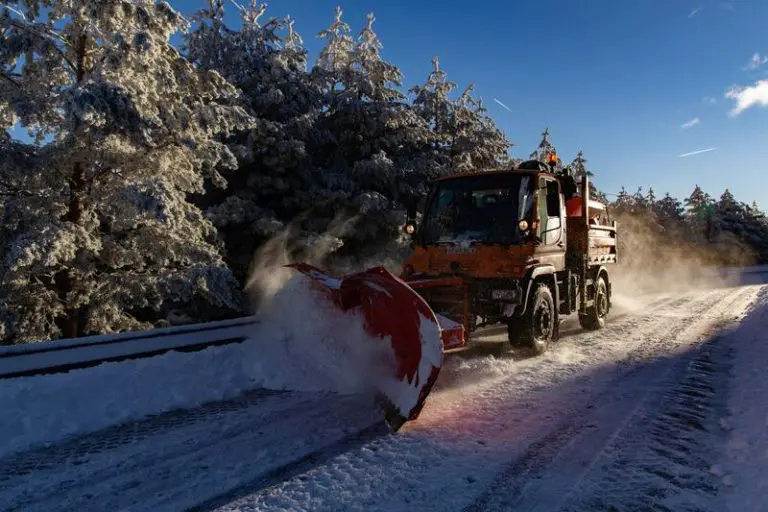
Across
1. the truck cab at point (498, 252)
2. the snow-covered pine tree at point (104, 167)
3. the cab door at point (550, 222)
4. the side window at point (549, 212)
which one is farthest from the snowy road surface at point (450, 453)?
the snow-covered pine tree at point (104, 167)

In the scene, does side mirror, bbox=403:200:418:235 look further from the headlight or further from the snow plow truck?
the headlight

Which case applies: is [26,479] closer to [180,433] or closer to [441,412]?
[180,433]

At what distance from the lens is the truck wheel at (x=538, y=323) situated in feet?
23.3

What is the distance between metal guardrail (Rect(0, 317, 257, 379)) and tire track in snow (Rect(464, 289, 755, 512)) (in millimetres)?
4248

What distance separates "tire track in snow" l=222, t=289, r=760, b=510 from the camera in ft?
10.2

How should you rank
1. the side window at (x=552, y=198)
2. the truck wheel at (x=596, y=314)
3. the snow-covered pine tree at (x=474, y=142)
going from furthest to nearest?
the snow-covered pine tree at (x=474, y=142) < the truck wheel at (x=596, y=314) < the side window at (x=552, y=198)

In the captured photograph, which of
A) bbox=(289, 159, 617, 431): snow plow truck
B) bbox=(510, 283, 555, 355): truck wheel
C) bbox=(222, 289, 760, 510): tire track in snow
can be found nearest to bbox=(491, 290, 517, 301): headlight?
bbox=(289, 159, 617, 431): snow plow truck

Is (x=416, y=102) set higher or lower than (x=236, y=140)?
higher

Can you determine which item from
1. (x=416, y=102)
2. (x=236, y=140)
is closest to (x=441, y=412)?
(x=236, y=140)

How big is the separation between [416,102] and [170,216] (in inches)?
511

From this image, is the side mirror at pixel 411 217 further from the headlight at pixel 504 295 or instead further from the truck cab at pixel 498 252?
the headlight at pixel 504 295

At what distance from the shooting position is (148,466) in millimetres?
3529

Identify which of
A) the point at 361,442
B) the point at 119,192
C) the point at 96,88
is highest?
the point at 96,88

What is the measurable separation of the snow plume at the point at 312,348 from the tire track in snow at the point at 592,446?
1.72 m
